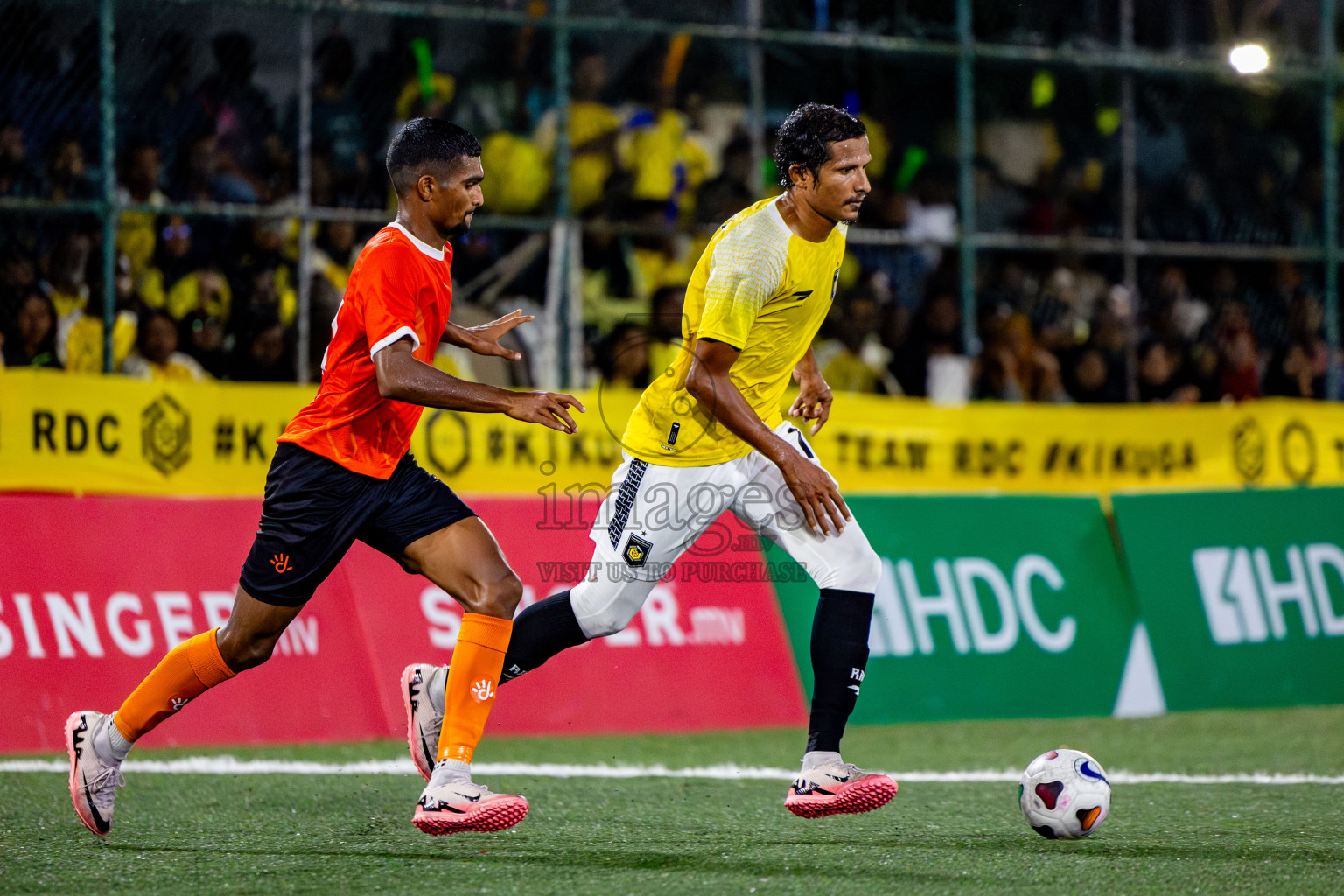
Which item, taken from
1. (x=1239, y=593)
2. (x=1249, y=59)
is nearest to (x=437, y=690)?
(x=1239, y=593)

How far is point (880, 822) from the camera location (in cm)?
558

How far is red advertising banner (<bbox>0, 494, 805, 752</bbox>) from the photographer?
7.54 metres

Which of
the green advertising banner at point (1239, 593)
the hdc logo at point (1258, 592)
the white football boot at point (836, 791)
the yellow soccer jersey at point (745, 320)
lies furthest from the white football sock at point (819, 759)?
the hdc logo at point (1258, 592)

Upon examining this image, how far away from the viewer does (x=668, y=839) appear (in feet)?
17.2

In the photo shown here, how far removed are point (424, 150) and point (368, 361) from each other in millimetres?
671

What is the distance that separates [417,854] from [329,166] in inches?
256

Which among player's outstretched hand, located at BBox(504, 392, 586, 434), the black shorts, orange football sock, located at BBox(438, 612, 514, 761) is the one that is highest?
player's outstretched hand, located at BBox(504, 392, 586, 434)

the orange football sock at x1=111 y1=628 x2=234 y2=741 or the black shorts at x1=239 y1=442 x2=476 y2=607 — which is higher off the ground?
the black shorts at x1=239 y1=442 x2=476 y2=607

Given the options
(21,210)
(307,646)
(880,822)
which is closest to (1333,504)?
(880,822)

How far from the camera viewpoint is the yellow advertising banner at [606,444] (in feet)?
28.9

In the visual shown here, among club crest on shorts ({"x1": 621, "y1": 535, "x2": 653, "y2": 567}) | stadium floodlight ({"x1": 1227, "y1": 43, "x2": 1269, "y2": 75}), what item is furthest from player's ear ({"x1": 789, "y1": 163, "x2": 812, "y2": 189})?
stadium floodlight ({"x1": 1227, "y1": 43, "x2": 1269, "y2": 75})

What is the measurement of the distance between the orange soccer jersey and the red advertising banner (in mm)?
2788

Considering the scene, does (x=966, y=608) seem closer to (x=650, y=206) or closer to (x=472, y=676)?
(x=650, y=206)

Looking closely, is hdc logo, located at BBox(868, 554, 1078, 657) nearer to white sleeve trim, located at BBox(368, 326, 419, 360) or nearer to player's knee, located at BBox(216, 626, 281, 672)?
player's knee, located at BBox(216, 626, 281, 672)
